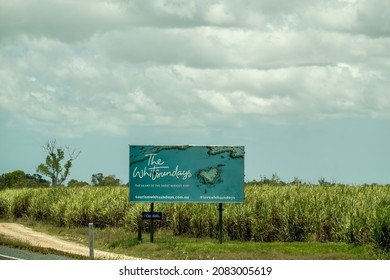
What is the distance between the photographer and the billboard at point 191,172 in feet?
97.3

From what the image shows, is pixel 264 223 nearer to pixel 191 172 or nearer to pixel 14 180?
pixel 191 172

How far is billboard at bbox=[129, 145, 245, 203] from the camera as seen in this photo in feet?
97.3

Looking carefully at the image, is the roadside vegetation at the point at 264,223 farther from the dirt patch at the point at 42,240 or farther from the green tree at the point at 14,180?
the green tree at the point at 14,180

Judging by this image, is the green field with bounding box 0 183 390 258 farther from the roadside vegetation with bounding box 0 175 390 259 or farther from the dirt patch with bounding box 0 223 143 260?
the dirt patch with bounding box 0 223 143 260

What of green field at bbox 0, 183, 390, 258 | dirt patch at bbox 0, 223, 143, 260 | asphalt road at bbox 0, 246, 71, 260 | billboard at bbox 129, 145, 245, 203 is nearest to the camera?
asphalt road at bbox 0, 246, 71, 260

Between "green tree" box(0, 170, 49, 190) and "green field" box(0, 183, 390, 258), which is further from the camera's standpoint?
"green tree" box(0, 170, 49, 190)

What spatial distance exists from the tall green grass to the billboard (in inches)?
78.2

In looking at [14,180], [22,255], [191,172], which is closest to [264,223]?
[191,172]

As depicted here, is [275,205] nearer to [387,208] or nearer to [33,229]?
[387,208]

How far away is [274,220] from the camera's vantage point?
101 ft

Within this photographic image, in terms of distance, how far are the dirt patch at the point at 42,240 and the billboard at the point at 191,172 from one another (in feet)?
10.6

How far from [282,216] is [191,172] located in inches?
155

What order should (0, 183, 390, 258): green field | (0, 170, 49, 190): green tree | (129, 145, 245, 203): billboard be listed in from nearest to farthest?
(0, 183, 390, 258): green field → (129, 145, 245, 203): billboard → (0, 170, 49, 190): green tree

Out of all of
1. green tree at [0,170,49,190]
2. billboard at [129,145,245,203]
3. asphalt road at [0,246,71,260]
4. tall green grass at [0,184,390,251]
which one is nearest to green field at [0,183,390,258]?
tall green grass at [0,184,390,251]
